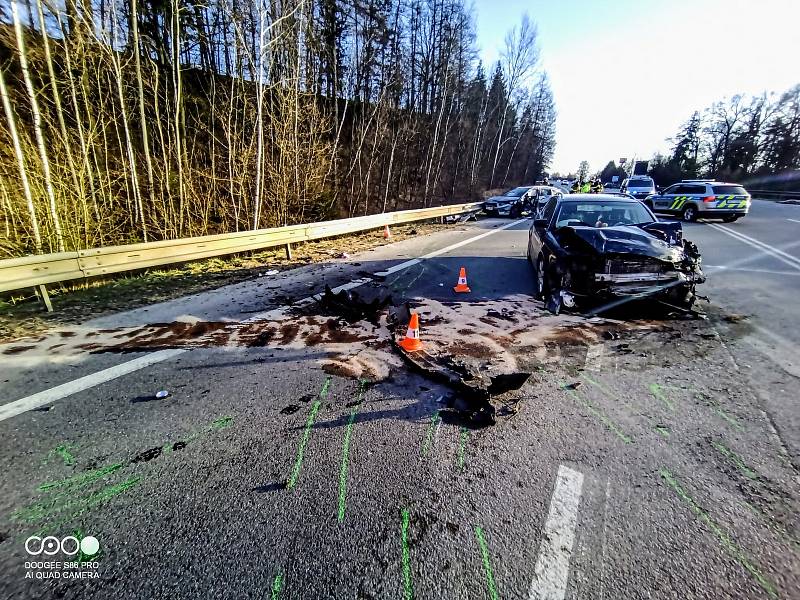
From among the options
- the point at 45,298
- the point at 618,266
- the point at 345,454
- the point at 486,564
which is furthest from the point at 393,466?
the point at 45,298

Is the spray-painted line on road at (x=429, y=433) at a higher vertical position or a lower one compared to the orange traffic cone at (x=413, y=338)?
lower

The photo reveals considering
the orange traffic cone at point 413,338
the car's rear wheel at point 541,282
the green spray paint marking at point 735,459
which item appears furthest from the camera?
the car's rear wheel at point 541,282

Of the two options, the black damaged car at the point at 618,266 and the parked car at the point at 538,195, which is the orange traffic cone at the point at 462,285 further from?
the parked car at the point at 538,195

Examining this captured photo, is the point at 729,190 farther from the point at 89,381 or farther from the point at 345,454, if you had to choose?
the point at 89,381

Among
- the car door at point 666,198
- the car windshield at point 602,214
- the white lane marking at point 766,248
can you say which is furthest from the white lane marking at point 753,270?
the car door at point 666,198

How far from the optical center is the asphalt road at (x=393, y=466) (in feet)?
5.54

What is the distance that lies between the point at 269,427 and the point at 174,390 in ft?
3.74

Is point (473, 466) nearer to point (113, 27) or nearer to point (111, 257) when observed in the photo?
point (111, 257)

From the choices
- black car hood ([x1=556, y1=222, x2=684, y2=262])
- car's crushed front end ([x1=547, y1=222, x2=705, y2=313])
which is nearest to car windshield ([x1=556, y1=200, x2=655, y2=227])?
black car hood ([x1=556, y1=222, x2=684, y2=262])

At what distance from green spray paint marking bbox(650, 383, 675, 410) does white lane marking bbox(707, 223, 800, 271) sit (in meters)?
8.02

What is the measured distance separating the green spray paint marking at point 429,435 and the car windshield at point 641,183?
2932 cm

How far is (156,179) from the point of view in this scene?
8.66 m

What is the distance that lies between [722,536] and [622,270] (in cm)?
358

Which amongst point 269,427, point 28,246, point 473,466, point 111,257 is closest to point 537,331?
point 473,466
